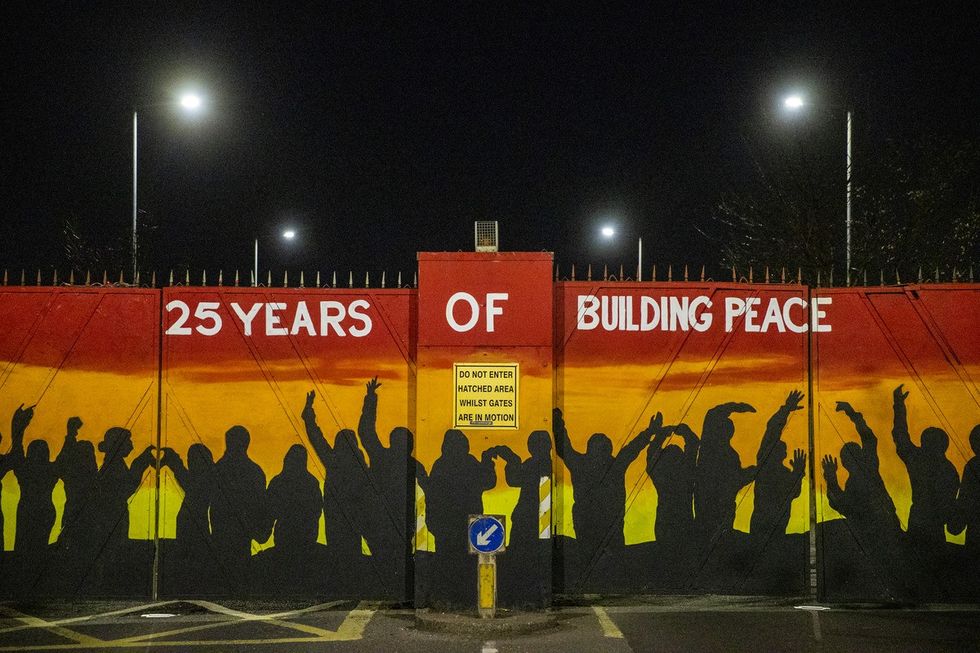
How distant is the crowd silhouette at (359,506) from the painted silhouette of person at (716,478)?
0.05 ft

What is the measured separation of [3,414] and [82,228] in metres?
14.4

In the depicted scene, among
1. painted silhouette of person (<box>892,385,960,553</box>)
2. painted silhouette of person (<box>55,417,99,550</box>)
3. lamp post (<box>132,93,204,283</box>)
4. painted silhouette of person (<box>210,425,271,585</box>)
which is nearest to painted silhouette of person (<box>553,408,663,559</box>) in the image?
painted silhouette of person (<box>892,385,960,553</box>)

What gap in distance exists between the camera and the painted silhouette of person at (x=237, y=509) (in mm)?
9820

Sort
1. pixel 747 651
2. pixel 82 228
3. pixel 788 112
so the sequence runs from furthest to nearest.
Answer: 1. pixel 82 228
2. pixel 788 112
3. pixel 747 651

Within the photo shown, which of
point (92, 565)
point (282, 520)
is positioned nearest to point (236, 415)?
point (282, 520)

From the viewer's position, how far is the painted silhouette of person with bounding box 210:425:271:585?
9820 mm

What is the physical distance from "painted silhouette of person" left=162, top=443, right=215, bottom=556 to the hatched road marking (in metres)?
0.58

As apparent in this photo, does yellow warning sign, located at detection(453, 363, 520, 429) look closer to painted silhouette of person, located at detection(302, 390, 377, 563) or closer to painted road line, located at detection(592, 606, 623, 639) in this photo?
painted silhouette of person, located at detection(302, 390, 377, 563)

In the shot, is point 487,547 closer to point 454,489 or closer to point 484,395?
point 454,489

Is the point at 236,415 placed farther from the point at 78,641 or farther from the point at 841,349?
the point at 841,349

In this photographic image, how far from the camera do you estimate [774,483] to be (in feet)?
32.7

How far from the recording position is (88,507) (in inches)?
387

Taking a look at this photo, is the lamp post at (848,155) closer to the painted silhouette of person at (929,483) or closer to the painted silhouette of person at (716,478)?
the painted silhouette of person at (929,483)

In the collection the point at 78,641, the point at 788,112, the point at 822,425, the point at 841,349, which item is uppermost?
the point at 788,112
